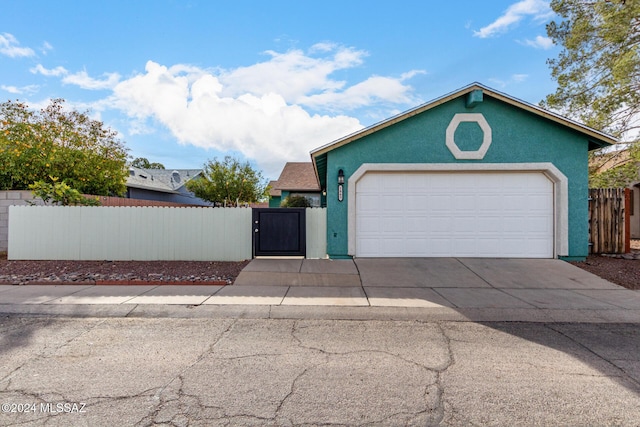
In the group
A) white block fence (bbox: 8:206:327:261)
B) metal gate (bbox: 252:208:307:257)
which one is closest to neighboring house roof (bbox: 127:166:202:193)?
white block fence (bbox: 8:206:327:261)

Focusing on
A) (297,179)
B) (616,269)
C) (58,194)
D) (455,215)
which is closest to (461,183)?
(455,215)

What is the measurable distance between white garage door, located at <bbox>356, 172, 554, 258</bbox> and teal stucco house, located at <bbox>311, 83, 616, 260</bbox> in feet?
0.09

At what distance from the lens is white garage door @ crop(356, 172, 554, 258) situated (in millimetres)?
9297

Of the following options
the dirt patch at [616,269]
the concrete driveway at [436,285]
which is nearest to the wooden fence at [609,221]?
the dirt patch at [616,269]

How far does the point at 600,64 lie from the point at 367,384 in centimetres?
1499

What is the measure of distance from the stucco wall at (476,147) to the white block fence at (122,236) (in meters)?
3.08

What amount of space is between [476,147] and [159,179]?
94.4 ft

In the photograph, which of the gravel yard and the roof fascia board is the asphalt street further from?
the roof fascia board

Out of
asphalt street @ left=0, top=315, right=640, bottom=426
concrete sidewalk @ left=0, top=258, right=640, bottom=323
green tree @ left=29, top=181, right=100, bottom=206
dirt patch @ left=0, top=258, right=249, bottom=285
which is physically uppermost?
green tree @ left=29, top=181, right=100, bottom=206

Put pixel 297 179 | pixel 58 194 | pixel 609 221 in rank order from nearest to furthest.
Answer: pixel 609 221 < pixel 58 194 < pixel 297 179

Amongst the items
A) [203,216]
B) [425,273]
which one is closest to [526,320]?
[425,273]

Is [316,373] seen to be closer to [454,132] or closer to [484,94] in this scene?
[454,132]

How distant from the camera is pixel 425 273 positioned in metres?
7.94

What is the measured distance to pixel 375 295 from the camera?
246 inches
